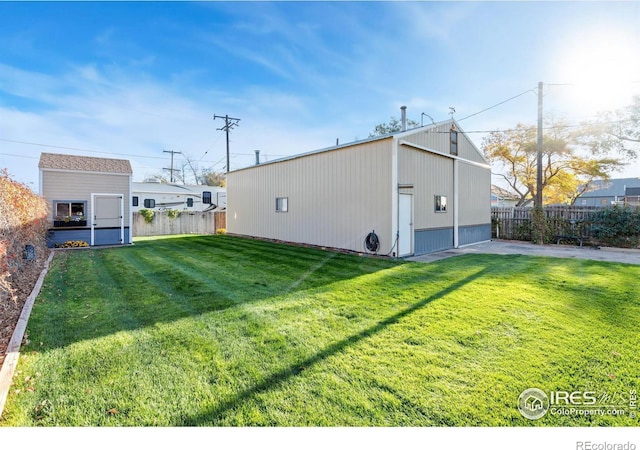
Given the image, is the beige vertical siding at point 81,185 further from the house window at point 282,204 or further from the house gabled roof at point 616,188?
the house gabled roof at point 616,188

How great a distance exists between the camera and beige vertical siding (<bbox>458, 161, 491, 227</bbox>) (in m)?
11.5

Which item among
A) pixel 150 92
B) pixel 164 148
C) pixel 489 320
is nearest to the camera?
pixel 489 320

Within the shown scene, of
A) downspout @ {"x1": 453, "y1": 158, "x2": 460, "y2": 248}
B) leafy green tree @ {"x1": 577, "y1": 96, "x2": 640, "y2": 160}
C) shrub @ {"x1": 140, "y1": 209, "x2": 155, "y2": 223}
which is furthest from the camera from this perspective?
shrub @ {"x1": 140, "y1": 209, "x2": 155, "y2": 223}

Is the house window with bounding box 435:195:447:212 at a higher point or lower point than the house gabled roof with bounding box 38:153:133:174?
lower

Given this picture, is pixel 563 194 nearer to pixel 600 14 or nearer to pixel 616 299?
pixel 600 14

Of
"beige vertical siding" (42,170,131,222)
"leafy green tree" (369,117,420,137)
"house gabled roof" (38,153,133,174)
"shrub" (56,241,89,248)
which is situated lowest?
"shrub" (56,241,89,248)

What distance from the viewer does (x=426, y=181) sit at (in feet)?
31.7

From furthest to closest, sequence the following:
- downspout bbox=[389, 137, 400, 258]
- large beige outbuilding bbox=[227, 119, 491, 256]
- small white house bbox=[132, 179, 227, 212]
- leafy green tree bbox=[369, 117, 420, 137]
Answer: leafy green tree bbox=[369, 117, 420, 137]
small white house bbox=[132, 179, 227, 212]
large beige outbuilding bbox=[227, 119, 491, 256]
downspout bbox=[389, 137, 400, 258]

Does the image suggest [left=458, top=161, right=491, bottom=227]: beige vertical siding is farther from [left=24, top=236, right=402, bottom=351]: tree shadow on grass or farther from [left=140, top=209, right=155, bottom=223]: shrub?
[left=140, top=209, right=155, bottom=223]: shrub

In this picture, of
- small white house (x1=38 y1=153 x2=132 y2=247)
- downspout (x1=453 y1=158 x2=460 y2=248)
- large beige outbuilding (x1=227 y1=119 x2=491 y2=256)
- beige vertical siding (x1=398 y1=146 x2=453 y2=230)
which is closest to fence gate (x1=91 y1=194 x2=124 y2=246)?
small white house (x1=38 y1=153 x2=132 y2=247)

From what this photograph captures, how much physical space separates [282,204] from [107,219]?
696cm

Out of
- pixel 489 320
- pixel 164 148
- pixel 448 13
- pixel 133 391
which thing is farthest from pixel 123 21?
pixel 164 148
